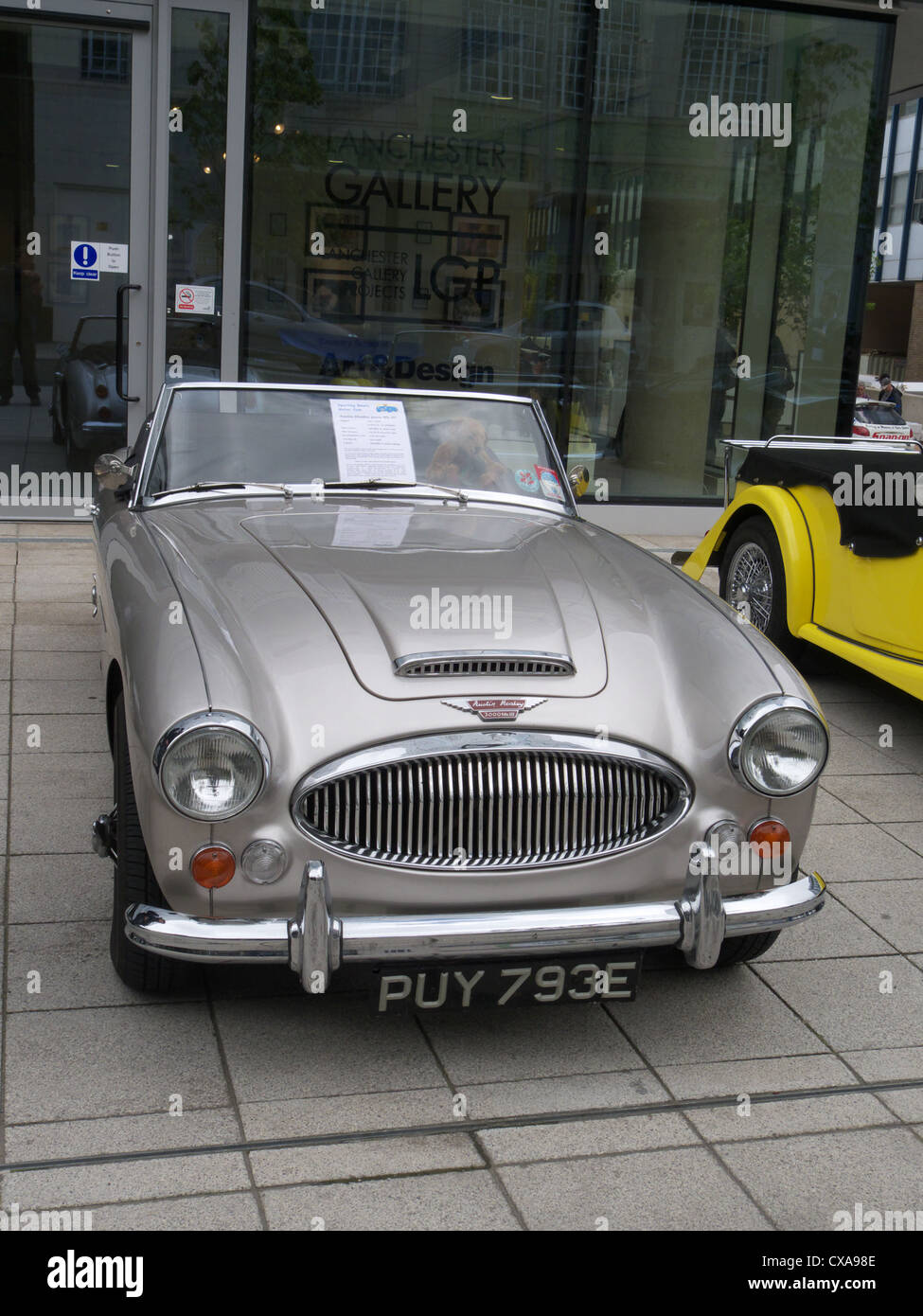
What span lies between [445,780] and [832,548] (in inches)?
152

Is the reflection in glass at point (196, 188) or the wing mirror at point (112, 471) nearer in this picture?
the wing mirror at point (112, 471)

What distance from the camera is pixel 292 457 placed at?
4660mm

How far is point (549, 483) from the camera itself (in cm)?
493

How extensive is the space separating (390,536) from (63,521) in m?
6.71

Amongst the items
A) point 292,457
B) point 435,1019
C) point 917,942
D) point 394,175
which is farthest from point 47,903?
point 394,175

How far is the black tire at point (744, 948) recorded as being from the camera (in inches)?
141

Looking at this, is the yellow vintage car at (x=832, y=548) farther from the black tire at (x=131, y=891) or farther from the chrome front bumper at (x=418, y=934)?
the black tire at (x=131, y=891)

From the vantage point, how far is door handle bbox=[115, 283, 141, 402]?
9.68 m

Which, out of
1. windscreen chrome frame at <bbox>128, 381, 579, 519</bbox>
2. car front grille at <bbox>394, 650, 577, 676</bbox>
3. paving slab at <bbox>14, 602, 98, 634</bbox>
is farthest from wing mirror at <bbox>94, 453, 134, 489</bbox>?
car front grille at <bbox>394, 650, 577, 676</bbox>

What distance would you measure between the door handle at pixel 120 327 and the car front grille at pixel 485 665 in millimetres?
7318

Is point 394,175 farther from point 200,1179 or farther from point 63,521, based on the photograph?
point 200,1179

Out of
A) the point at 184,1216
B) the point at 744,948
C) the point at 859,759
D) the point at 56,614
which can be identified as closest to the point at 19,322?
the point at 56,614
